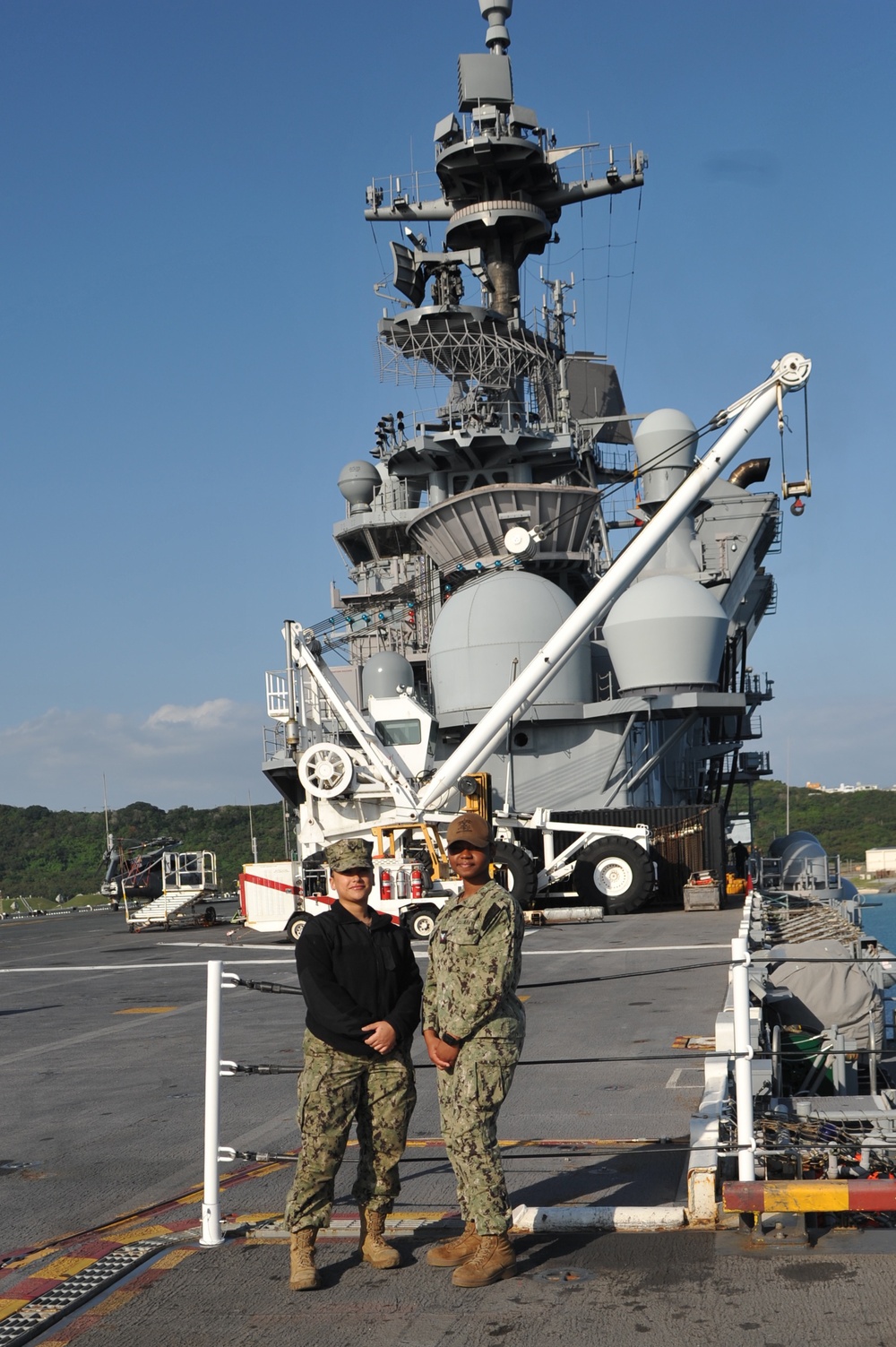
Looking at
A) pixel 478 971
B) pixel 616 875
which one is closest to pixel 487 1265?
pixel 478 971

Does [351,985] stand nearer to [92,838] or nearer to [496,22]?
[496,22]

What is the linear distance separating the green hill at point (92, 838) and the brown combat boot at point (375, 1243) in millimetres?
71025

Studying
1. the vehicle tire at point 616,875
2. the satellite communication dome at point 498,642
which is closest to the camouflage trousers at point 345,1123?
the vehicle tire at point 616,875

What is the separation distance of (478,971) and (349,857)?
2.56 feet

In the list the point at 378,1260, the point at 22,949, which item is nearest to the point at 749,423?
the point at 22,949

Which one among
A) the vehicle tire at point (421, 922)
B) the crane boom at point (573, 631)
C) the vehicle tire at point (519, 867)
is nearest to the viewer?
the vehicle tire at point (421, 922)

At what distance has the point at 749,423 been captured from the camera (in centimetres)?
2488

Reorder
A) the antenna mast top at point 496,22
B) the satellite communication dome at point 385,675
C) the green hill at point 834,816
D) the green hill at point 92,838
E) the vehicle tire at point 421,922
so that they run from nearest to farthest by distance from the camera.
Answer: the vehicle tire at point 421,922
the satellite communication dome at point 385,675
the antenna mast top at point 496,22
the green hill at point 92,838
the green hill at point 834,816

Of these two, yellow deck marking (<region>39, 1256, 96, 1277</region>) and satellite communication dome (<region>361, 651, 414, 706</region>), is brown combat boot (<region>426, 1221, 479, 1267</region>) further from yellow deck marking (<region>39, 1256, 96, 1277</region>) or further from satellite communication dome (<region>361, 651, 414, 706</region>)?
satellite communication dome (<region>361, 651, 414, 706</region>)

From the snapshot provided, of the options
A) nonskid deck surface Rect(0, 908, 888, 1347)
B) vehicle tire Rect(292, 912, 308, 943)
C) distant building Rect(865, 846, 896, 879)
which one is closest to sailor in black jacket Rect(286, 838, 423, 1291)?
nonskid deck surface Rect(0, 908, 888, 1347)

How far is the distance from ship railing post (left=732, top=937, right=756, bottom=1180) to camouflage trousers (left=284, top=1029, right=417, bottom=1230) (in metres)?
1.58

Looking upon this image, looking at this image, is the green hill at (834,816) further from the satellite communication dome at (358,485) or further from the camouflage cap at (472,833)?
the camouflage cap at (472,833)

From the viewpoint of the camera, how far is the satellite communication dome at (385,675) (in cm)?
3941

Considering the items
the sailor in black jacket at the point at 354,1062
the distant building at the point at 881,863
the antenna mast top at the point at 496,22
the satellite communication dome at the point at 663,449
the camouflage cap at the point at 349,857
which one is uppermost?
the antenna mast top at the point at 496,22
